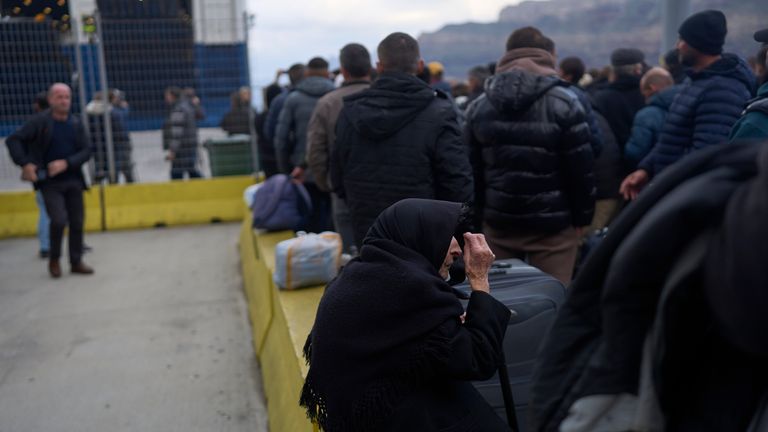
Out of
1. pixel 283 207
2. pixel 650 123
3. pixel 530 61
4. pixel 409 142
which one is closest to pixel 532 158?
Result: pixel 530 61

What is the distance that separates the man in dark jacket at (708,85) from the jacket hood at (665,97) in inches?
37.5

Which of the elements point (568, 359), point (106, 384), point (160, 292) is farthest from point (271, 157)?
point (568, 359)

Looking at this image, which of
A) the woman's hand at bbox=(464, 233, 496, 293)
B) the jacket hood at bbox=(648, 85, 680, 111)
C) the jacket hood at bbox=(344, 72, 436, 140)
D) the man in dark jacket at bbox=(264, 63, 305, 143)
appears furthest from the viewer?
the man in dark jacket at bbox=(264, 63, 305, 143)

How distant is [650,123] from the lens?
5340 millimetres

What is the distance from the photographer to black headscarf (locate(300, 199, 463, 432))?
2213 mm

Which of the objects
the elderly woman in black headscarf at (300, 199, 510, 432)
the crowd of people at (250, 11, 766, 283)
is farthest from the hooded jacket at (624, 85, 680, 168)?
the elderly woman in black headscarf at (300, 199, 510, 432)

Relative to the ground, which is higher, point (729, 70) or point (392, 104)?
point (729, 70)

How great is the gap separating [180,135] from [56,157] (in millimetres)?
3610

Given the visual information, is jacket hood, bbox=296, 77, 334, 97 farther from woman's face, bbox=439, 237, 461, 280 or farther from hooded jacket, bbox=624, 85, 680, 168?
woman's face, bbox=439, 237, 461, 280

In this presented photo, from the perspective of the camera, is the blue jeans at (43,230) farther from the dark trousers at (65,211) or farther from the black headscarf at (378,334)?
the black headscarf at (378,334)

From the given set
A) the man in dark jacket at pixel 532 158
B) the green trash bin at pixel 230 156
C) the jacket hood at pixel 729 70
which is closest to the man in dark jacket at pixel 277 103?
the green trash bin at pixel 230 156

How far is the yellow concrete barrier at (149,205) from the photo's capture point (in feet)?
33.2

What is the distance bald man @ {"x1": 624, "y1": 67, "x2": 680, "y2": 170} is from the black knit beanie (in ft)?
3.43

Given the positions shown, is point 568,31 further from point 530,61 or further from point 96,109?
point 530,61
